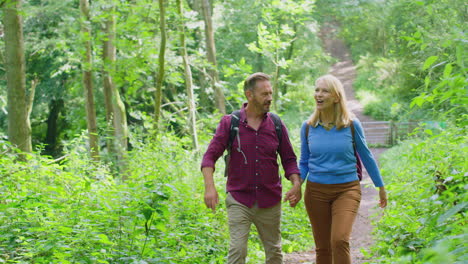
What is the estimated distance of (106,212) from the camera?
5.60 m

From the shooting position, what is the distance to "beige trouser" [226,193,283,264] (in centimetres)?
460

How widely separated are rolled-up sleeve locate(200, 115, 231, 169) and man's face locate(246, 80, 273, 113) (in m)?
0.29

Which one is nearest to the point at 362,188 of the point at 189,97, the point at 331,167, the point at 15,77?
the point at 189,97

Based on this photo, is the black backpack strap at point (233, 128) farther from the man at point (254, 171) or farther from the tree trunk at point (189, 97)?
the tree trunk at point (189, 97)

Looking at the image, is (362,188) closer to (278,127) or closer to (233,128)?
A: (278,127)

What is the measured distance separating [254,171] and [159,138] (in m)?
3.98

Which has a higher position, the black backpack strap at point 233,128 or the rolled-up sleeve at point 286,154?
the black backpack strap at point 233,128

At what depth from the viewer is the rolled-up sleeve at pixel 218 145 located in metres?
4.80

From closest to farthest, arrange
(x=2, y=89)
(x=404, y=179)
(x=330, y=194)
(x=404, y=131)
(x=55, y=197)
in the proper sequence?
(x=330, y=194) < (x=55, y=197) < (x=404, y=179) < (x=2, y=89) < (x=404, y=131)

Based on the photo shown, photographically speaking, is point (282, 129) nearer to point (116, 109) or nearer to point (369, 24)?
point (116, 109)

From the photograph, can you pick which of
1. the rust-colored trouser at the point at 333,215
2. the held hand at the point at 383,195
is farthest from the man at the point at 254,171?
the held hand at the point at 383,195

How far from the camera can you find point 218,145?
15.9ft

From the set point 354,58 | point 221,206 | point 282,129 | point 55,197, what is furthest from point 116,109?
point 354,58

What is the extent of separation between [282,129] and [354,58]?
145 ft
